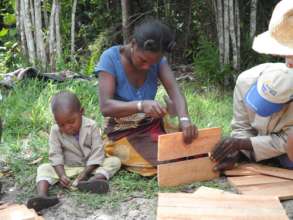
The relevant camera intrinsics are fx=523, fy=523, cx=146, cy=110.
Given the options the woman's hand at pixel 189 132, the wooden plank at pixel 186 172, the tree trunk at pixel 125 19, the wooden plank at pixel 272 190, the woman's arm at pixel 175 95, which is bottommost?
the wooden plank at pixel 272 190

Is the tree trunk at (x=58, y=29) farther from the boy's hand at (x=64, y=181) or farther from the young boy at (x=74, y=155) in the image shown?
the boy's hand at (x=64, y=181)

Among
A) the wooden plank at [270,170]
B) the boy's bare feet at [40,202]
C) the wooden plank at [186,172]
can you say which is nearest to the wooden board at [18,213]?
the boy's bare feet at [40,202]

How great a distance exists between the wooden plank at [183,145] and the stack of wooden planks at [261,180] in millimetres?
240

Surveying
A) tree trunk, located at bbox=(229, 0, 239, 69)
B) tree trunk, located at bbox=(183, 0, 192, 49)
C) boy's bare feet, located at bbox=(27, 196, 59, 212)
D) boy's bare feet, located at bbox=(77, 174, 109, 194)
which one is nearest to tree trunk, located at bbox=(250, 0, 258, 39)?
tree trunk, located at bbox=(229, 0, 239, 69)

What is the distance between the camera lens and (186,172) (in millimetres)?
3262

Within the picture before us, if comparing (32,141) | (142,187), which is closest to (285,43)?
(142,187)

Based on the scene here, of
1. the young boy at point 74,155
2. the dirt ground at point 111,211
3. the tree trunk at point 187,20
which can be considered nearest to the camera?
the dirt ground at point 111,211

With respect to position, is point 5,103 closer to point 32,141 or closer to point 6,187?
point 32,141

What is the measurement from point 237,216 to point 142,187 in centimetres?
79

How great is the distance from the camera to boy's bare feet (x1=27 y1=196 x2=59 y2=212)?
2.85 metres

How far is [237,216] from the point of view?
258 centimetres

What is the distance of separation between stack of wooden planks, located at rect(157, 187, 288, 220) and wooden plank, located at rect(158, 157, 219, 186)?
0.44m

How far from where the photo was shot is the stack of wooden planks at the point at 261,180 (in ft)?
10.0

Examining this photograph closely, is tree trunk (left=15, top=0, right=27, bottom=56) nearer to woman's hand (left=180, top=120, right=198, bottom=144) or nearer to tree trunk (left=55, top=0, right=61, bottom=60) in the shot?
tree trunk (left=55, top=0, right=61, bottom=60)
